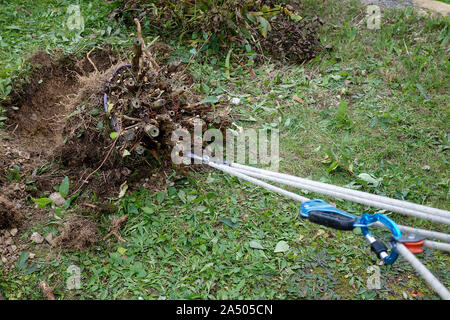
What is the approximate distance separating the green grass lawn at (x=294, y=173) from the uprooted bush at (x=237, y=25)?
0.17 m

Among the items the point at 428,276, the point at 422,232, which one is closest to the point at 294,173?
the point at 422,232

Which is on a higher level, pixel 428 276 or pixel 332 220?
pixel 332 220

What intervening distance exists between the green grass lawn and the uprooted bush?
167mm

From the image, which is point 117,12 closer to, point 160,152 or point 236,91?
point 236,91

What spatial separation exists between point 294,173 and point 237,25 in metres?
1.66

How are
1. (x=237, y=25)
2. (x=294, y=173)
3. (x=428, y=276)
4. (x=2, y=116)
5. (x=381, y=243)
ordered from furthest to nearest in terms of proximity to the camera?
(x=237, y=25)
(x=2, y=116)
(x=294, y=173)
(x=381, y=243)
(x=428, y=276)

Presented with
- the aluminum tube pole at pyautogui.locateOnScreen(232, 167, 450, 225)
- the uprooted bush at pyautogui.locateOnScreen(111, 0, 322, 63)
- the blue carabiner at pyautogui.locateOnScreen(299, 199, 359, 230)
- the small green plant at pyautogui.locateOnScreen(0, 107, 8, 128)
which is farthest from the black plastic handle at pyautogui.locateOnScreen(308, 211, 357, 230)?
the small green plant at pyautogui.locateOnScreen(0, 107, 8, 128)

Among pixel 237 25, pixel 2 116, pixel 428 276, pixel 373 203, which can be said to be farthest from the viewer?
pixel 237 25

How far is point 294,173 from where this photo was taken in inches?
113

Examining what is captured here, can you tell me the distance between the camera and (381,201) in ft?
6.42

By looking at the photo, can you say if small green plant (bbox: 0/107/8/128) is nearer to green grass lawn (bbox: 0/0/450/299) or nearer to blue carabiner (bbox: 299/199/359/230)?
green grass lawn (bbox: 0/0/450/299)

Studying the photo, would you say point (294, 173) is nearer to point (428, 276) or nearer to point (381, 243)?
point (381, 243)

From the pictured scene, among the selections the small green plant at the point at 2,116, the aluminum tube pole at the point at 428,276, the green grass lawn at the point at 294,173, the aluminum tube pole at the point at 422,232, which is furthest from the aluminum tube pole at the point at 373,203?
the small green plant at the point at 2,116

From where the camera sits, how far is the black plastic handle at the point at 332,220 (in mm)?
1778
